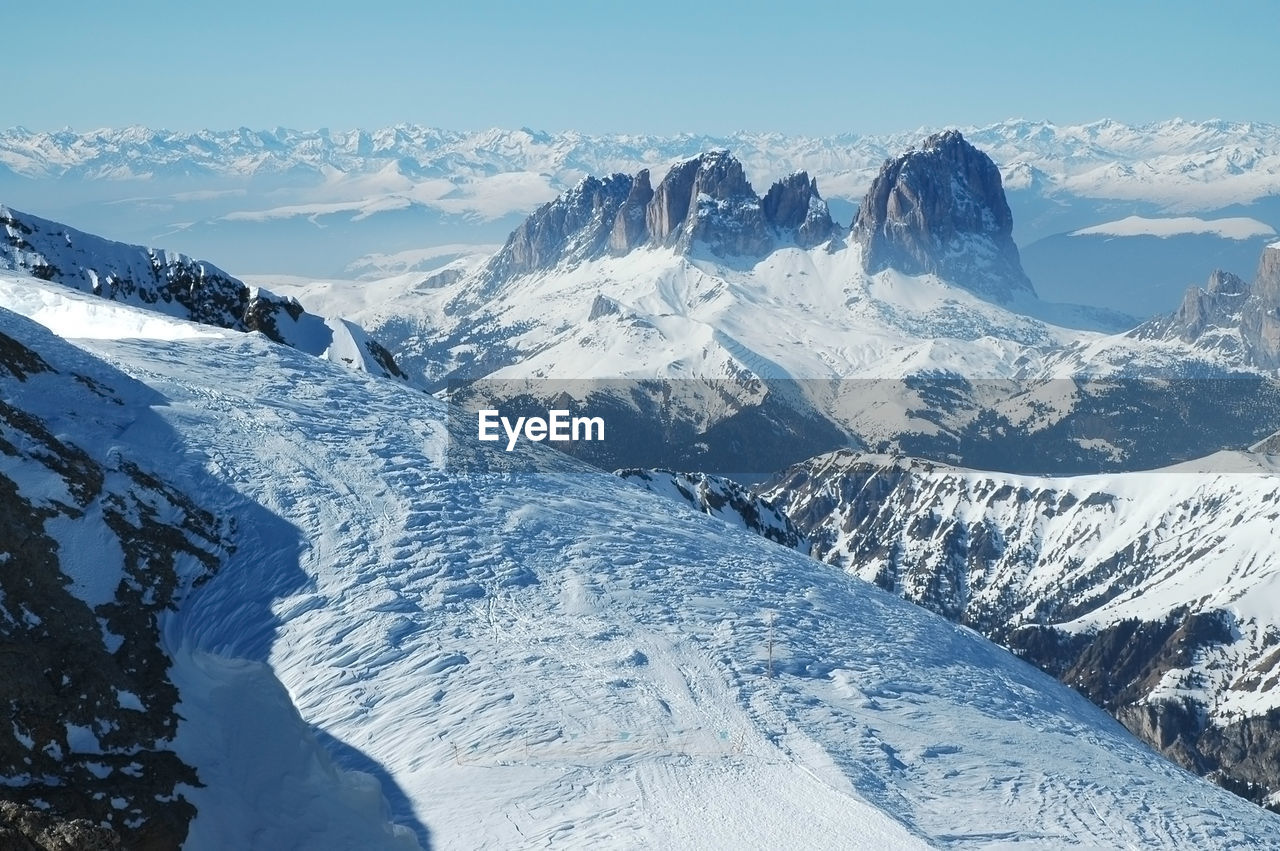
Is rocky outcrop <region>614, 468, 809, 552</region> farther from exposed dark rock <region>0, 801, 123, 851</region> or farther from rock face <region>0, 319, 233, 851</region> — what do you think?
exposed dark rock <region>0, 801, 123, 851</region>

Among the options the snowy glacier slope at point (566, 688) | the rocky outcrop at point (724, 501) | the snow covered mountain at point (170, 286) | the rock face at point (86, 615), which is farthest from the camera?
the rocky outcrop at point (724, 501)

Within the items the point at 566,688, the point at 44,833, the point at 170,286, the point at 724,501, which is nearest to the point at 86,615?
the point at 44,833

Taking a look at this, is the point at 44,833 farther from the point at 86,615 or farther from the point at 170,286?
the point at 170,286

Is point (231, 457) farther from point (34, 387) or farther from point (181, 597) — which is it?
point (181, 597)

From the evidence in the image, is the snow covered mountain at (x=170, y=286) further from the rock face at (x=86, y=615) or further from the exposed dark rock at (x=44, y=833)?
the exposed dark rock at (x=44, y=833)

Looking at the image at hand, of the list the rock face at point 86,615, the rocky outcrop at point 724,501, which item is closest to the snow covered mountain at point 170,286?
the rocky outcrop at point 724,501
